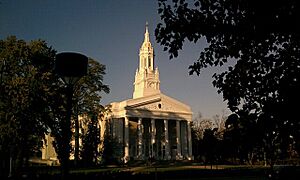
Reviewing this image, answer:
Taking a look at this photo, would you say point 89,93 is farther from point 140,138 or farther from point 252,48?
point 252,48

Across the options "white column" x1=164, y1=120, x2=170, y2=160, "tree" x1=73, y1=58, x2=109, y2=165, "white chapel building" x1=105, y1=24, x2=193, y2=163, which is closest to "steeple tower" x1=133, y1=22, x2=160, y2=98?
"white chapel building" x1=105, y1=24, x2=193, y2=163

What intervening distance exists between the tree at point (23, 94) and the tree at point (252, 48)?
95.0 ft

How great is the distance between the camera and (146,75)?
81.2 m

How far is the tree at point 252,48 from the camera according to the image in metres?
5.29

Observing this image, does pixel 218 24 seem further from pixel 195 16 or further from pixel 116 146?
pixel 116 146

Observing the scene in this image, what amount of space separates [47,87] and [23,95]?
303 centimetres

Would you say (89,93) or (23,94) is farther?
(89,93)

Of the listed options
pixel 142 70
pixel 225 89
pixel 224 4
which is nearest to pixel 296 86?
pixel 225 89

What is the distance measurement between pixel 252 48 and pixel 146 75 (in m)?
75.3

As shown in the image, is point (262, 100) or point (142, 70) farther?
point (142, 70)

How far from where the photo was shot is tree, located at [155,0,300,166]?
5293mm

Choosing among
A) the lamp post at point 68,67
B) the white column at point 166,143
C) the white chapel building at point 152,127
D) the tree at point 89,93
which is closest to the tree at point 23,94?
the tree at point 89,93

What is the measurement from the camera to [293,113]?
5.22 metres

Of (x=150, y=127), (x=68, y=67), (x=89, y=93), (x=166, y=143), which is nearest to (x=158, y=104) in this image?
(x=150, y=127)
